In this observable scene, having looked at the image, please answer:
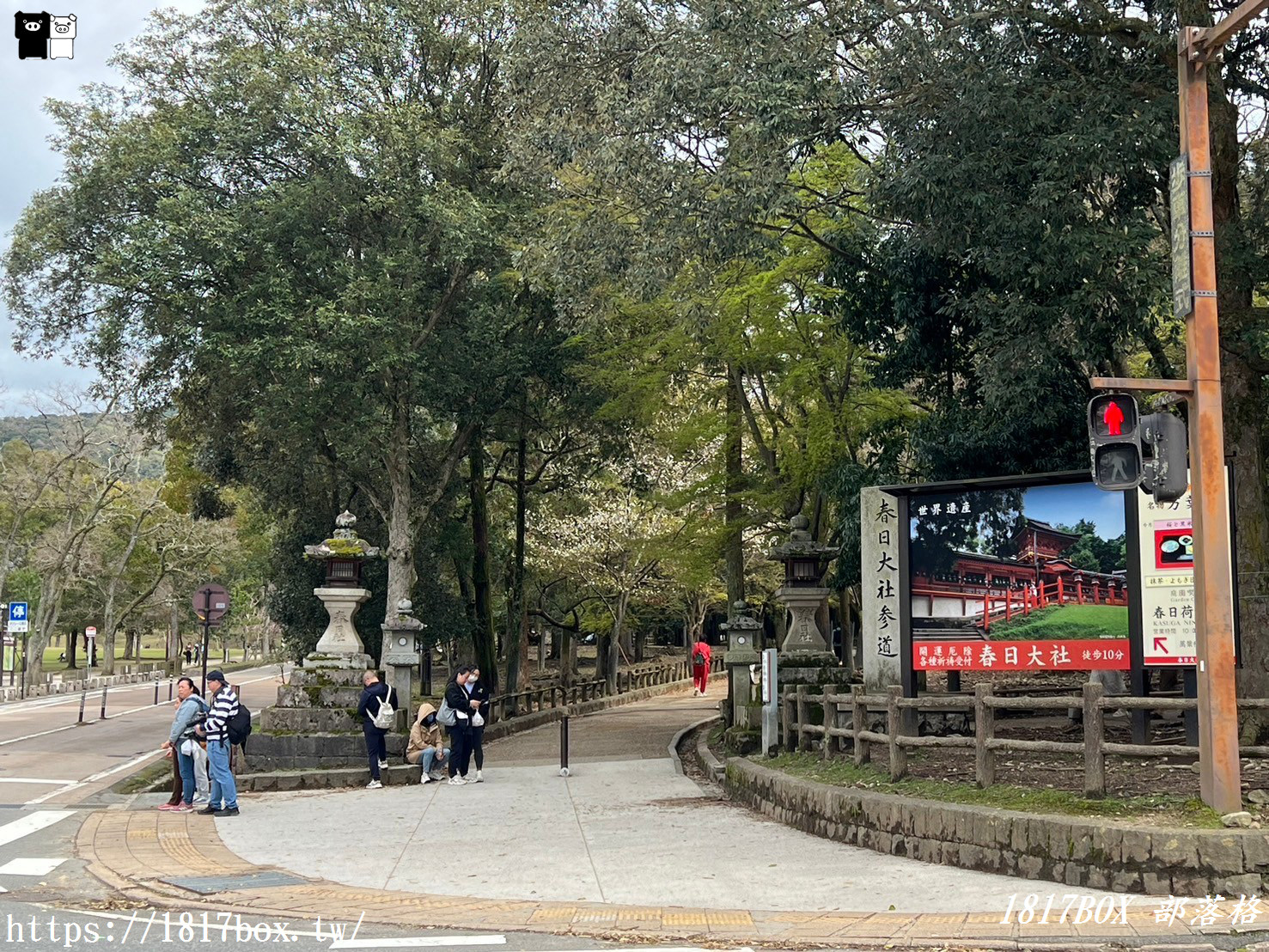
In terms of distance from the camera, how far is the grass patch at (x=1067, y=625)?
12.5 metres

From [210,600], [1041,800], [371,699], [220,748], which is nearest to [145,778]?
[210,600]

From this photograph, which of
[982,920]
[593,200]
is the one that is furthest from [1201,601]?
[593,200]

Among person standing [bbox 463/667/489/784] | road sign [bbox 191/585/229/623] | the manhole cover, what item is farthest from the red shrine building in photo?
road sign [bbox 191/585/229/623]

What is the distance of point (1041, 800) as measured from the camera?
398 inches

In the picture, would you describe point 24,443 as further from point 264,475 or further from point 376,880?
point 376,880

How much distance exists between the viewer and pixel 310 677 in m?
18.9

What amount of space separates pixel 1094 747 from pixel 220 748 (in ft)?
31.5

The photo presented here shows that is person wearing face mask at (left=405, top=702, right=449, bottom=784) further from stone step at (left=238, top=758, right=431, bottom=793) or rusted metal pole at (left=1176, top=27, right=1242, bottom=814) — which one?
rusted metal pole at (left=1176, top=27, right=1242, bottom=814)

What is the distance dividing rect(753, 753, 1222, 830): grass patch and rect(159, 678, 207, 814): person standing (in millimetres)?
7094

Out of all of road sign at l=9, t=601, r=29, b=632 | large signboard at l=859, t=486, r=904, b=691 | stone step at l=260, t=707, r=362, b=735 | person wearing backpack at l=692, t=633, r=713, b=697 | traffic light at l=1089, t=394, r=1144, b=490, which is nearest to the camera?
traffic light at l=1089, t=394, r=1144, b=490

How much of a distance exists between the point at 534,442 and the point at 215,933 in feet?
88.1

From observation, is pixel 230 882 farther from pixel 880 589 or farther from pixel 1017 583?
pixel 1017 583

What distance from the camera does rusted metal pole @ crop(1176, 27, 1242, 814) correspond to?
885cm

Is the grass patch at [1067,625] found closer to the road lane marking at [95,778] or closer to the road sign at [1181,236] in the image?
the road sign at [1181,236]
